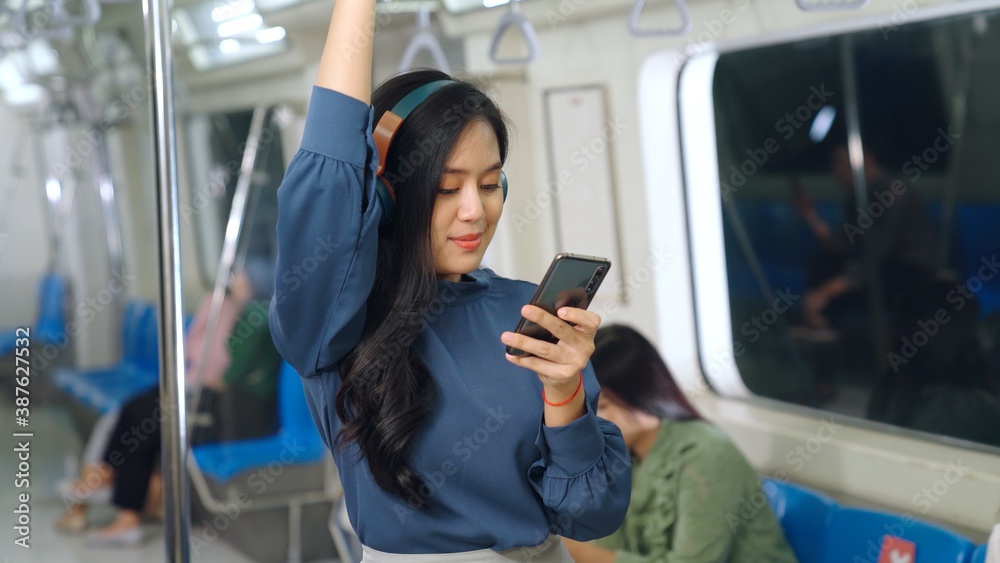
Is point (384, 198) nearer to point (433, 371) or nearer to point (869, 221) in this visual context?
point (433, 371)

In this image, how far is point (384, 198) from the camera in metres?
1.17

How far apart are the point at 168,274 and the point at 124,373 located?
8.68 feet

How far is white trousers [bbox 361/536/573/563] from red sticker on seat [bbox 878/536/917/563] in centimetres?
133

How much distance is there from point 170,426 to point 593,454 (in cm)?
94

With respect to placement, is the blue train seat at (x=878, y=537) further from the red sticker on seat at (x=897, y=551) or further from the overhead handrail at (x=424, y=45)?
the overhead handrail at (x=424, y=45)

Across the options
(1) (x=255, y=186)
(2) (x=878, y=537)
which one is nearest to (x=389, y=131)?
(2) (x=878, y=537)

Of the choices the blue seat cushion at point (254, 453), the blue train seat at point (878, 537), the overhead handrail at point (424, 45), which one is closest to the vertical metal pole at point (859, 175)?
the blue train seat at point (878, 537)

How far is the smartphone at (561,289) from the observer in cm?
112

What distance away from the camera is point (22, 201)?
12.6 ft

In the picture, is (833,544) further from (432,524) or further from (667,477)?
(432,524)

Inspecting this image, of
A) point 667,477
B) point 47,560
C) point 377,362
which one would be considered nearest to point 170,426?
point 377,362

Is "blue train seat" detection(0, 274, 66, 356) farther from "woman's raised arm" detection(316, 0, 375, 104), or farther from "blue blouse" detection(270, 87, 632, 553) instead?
"woman's raised arm" detection(316, 0, 375, 104)

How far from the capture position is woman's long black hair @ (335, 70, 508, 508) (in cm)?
117

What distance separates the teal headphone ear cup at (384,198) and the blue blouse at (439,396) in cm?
5
